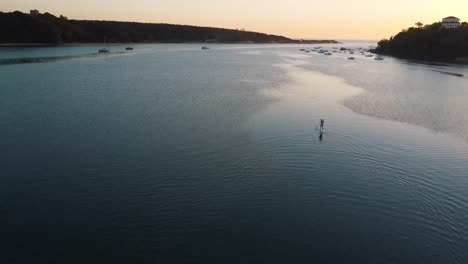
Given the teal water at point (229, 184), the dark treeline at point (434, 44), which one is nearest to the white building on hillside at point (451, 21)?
the dark treeline at point (434, 44)

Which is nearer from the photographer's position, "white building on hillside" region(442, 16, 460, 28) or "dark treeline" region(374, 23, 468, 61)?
"dark treeline" region(374, 23, 468, 61)

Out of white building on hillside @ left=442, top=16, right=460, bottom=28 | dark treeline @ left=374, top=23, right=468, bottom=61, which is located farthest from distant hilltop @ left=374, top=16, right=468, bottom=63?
white building on hillside @ left=442, top=16, right=460, bottom=28

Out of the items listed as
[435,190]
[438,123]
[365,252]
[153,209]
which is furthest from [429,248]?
[438,123]

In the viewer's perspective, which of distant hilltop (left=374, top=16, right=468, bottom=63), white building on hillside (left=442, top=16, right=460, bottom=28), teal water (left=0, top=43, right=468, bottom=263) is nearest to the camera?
teal water (left=0, top=43, right=468, bottom=263)

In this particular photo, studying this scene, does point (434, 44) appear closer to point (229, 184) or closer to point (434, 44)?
point (434, 44)

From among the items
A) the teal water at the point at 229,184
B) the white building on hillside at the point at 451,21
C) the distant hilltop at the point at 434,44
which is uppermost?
the white building on hillside at the point at 451,21

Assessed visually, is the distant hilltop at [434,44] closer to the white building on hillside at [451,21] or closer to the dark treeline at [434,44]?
the dark treeline at [434,44]

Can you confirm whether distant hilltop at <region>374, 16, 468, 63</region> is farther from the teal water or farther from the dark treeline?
the teal water
